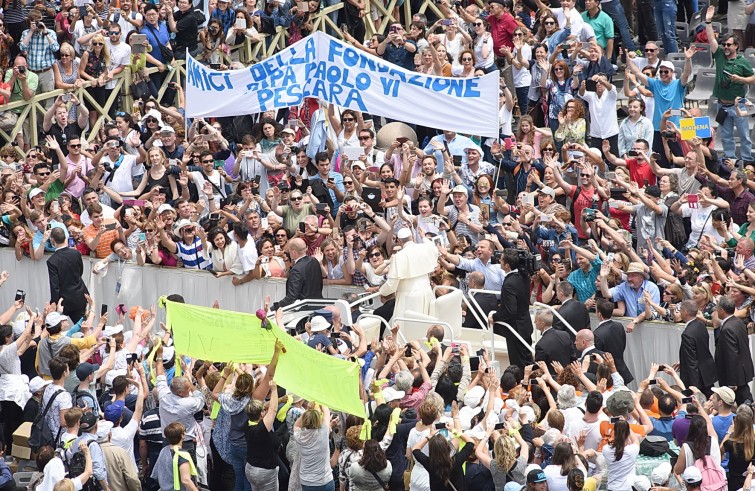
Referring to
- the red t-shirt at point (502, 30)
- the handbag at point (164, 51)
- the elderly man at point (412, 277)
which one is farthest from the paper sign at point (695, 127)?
the handbag at point (164, 51)

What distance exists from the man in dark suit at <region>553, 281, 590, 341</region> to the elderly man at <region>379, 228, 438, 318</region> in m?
1.36

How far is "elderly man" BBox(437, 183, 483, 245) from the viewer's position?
19656mm

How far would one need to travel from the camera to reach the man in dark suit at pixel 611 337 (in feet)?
55.4

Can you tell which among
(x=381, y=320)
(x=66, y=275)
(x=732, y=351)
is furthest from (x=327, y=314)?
(x=66, y=275)

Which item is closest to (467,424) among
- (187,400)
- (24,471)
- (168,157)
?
(187,400)

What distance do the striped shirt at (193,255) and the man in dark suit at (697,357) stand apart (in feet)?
19.9

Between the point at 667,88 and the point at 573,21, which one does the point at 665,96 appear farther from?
the point at 573,21

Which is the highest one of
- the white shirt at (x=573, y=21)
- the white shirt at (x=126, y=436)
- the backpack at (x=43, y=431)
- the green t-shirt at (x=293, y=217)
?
the white shirt at (x=573, y=21)

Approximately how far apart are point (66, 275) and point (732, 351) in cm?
787

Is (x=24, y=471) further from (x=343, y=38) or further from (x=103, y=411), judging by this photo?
(x=343, y=38)

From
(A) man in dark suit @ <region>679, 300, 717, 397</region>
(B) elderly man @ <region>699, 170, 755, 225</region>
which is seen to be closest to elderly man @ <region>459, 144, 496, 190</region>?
(B) elderly man @ <region>699, 170, 755, 225</region>

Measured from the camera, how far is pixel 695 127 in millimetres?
20922

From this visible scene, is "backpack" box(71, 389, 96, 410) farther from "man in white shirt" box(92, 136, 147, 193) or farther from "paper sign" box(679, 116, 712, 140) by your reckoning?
"paper sign" box(679, 116, 712, 140)

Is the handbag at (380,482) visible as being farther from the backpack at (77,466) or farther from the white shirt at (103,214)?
the white shirt at (103,214)
